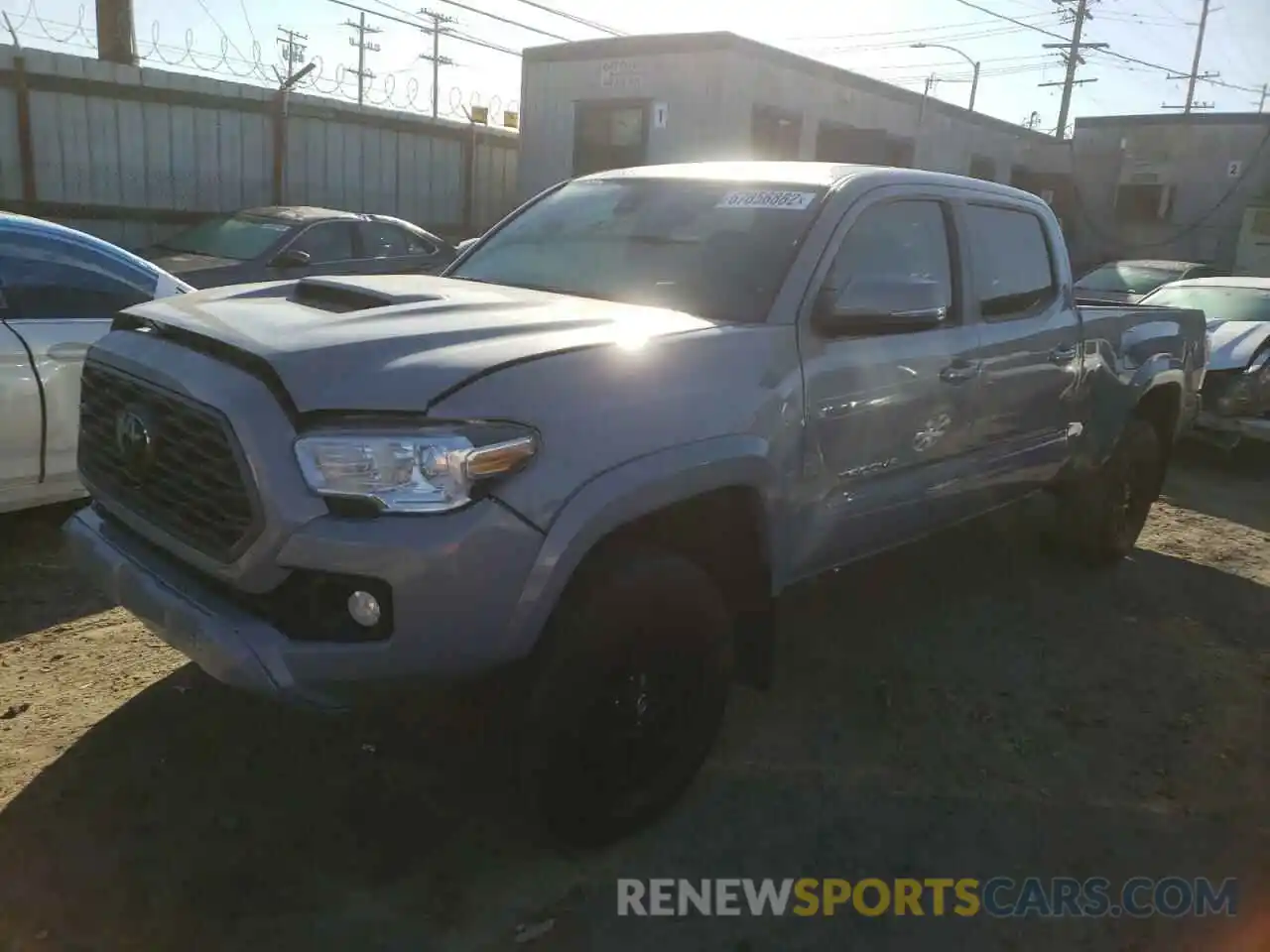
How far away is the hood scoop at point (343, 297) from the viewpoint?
2.91 m

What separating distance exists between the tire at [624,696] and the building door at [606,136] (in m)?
15.6

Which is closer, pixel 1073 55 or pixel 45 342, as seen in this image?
pixel 45 342

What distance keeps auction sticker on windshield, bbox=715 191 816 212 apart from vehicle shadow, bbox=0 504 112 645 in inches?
108

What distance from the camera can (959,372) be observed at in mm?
3799

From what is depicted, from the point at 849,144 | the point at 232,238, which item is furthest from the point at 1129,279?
the point at 232,238

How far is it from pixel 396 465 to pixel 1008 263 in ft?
10.3

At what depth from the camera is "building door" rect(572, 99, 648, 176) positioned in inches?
689

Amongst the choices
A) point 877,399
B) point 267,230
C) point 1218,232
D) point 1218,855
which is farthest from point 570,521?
point 1218,232

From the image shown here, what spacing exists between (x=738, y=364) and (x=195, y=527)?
1.49 metres

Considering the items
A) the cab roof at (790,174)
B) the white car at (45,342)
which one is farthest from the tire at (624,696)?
the white car at (45,342)

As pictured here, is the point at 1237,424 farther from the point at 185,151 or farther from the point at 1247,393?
the point at 185,151

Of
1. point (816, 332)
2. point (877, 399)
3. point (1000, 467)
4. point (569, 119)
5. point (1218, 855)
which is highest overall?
point (569, 119)

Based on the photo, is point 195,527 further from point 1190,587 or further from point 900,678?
point 1190,587

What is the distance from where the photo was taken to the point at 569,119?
18172 mm
